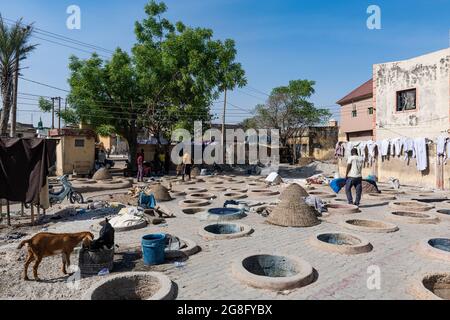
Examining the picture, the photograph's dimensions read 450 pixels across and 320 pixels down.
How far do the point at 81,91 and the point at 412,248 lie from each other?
70.1 ft

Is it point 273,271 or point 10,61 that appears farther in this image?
point 10,61

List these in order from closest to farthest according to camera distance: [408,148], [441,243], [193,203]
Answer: [441,243] < [193,203] < [408,148]

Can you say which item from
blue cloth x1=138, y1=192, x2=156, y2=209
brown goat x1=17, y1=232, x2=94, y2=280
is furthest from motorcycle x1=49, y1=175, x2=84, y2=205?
brown goat x1=17, y1=232, x2=94, y2=280

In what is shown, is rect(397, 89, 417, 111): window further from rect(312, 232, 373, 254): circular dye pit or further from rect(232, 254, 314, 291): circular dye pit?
rect(232, 254, 314, 291): circular dye pit

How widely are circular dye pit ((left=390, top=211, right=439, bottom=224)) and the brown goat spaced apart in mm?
8197

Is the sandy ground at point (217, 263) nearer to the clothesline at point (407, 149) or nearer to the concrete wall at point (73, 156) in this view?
the clothesline at point (407, 149)

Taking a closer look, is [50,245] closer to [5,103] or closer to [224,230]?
[224,230]

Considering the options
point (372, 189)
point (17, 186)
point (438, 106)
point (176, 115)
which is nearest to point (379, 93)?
point (438, 106)

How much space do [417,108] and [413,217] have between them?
14.3 m

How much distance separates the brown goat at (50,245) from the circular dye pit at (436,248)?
6347mm

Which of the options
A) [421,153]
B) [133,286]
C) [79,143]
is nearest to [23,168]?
[133,286]

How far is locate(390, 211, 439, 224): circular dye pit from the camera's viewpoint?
359 inches

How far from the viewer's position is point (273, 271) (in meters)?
6.15
